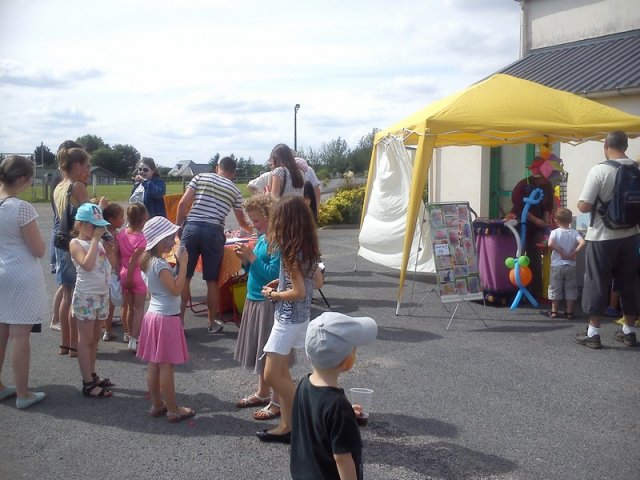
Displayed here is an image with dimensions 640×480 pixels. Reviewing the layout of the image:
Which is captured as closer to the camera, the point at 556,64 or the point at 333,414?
the point at 333,414

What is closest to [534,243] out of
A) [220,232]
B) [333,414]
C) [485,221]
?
[485,221]

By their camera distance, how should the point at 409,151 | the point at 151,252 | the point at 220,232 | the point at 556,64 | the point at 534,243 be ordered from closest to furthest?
the point at 151,252
the point at 220,232
the point at 534,243
the point at 409,151
the point at 556,64

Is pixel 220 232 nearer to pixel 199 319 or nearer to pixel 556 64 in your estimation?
pixel 199 319

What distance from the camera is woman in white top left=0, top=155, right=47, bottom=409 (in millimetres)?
4598

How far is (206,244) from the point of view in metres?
6.56

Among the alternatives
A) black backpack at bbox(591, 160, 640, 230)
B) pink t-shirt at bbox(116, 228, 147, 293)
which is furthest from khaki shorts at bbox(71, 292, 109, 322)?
black backpack at bbox(591, 160, 640, 230)

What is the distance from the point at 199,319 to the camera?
24.6 feet

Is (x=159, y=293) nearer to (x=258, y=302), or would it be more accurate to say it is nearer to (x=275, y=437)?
(x=258, y=302)

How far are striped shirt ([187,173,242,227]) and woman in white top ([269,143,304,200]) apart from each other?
0.58 metres

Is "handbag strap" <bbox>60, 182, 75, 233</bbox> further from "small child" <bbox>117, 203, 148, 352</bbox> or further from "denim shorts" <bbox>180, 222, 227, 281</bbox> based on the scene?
"denim shorts" <bbox>180, 222, 227, 281</bbox>

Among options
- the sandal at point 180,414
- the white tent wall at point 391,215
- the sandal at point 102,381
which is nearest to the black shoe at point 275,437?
the sandal at point 180,414

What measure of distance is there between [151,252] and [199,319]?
3.26 m

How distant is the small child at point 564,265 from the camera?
24.3ft

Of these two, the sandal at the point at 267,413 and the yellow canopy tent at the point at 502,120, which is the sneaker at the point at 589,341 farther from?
the sandal at the point at 267,413
